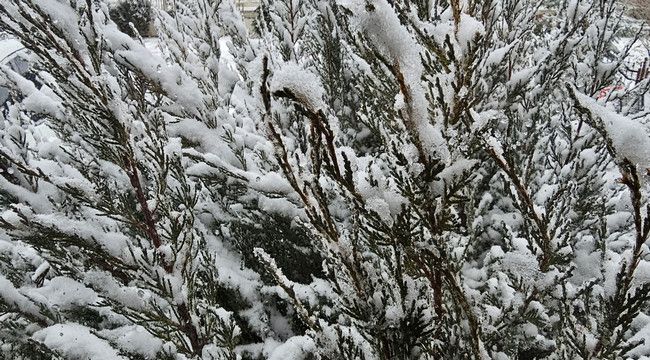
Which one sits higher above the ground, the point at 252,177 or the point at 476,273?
the point at 252,177

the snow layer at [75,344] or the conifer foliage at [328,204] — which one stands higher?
the conifer foliage at [328,204]

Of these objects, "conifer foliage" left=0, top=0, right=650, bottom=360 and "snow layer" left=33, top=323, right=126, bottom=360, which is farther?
"snow layer" left=33, top=323, right=126, bottom=360

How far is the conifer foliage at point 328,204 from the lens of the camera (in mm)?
1551

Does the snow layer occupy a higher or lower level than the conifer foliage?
lower

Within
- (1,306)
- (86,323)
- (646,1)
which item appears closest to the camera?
(1,306)

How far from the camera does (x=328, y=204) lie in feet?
9.19

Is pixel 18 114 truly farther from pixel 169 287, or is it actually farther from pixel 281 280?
pixel 281 280

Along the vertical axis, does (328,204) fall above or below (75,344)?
above

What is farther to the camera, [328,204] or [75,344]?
[75,344]

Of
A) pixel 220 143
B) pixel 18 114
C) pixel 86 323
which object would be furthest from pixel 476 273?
pixel 18 114

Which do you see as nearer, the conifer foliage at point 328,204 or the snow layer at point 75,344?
the conifer foliage at point 328,204

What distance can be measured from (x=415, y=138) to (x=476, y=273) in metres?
2.63

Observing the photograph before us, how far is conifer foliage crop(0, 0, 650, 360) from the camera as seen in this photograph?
5.09 ft

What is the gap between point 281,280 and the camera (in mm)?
1894
